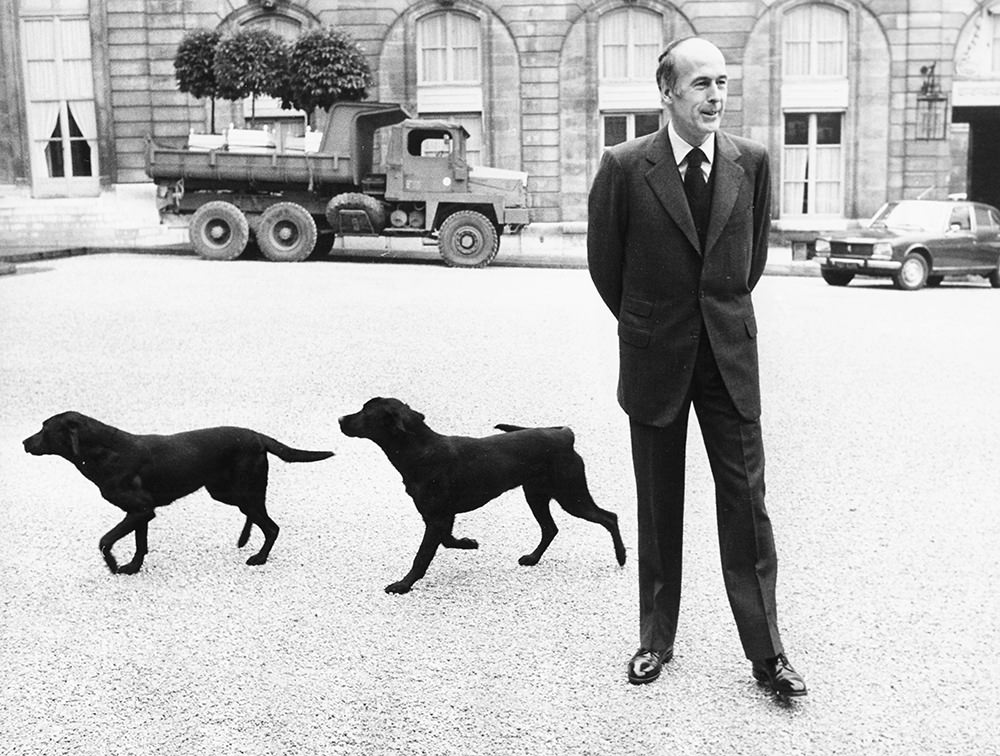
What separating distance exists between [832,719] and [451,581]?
1.92 m

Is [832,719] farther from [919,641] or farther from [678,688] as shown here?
[919,641]

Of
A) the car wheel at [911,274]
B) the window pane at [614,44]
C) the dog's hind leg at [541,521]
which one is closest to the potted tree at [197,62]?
the window pane at [614,44]

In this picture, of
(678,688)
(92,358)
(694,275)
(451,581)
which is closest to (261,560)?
(451,581)

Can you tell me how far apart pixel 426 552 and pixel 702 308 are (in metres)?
1.71

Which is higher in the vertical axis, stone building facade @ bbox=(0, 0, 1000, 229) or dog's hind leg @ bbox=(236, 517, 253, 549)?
stone building facade @ bbox=(0, 0, 1000, 229)

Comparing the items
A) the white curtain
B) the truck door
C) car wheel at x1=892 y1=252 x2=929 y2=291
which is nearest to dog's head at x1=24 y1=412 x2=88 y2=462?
car wheel at x1=892 y1=252 x2=929 y2=291

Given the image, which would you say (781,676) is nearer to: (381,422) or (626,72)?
(381,422)

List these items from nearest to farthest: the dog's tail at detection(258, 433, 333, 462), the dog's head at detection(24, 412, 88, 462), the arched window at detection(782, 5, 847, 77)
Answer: the dog's head at detection(24, 412, 88, 462)
the dog's tail at detection(258, 433, 333, 462)
the arched window at detection(782, 5, 847, 77)

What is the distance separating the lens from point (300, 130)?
30.7m

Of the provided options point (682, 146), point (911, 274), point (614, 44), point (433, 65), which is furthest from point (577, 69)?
point (682, 146)

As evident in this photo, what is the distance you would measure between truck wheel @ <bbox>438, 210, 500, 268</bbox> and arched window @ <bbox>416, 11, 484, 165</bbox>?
28.4 feet

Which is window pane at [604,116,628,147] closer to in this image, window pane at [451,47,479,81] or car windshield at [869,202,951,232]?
window pane at [451,47,479,81]

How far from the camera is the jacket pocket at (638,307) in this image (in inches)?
161

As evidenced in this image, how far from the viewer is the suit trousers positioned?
159 inches
